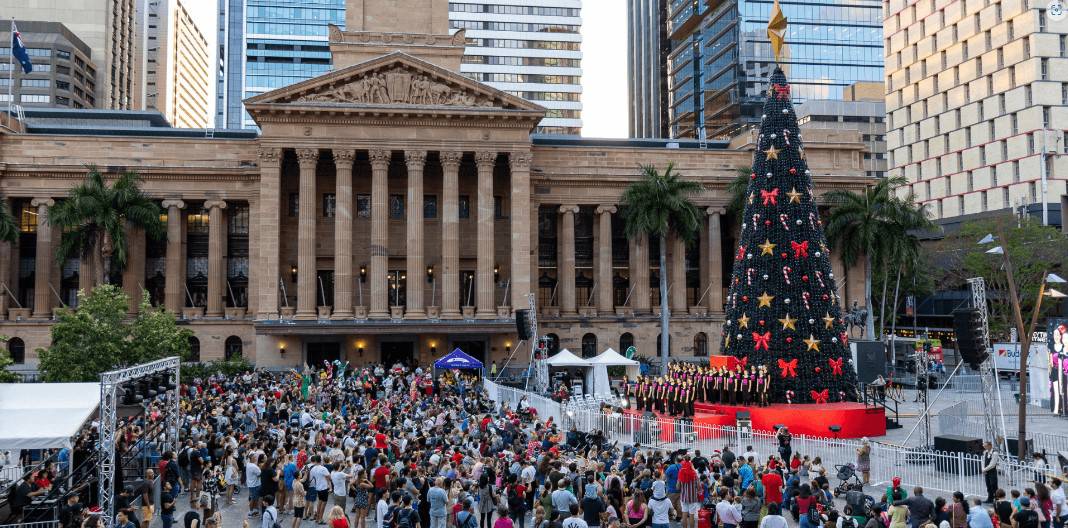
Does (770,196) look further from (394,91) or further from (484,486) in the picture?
(394,91)

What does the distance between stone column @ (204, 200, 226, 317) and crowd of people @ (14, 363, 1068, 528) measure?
29003 millimetres

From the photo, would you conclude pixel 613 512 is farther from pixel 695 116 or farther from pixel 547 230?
pixel 695 116

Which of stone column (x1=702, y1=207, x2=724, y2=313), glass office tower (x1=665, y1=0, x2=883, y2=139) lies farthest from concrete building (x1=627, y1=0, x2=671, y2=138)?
stone column (x1=702, y1=207, x2=724, y2=313)

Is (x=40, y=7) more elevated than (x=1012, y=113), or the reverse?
(x=40, y=7)

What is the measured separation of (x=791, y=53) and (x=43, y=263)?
82.4m

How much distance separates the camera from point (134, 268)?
57.2m

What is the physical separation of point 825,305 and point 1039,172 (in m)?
53.6

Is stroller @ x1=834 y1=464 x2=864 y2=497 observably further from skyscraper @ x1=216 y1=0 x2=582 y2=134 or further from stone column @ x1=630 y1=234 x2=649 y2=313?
skyscraper @ x1=216 y1=0 x2=582 y2=134

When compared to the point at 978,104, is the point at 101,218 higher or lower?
lower

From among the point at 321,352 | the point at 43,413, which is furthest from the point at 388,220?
the point at 43,413

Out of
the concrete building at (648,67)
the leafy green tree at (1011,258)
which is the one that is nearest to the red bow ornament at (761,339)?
the leafy green tree at (1011,258)

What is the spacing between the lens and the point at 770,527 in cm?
1475

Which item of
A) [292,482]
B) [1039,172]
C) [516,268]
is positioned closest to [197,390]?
[292,482]

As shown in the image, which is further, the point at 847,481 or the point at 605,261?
the point at 605,261
